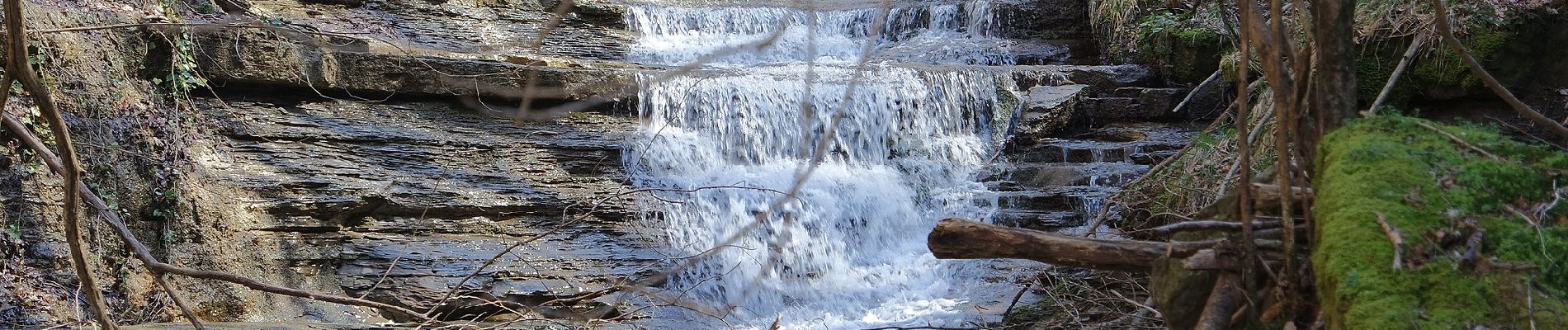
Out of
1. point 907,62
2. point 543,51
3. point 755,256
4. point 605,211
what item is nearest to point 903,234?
point 755,256

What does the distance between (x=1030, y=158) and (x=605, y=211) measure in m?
3.46

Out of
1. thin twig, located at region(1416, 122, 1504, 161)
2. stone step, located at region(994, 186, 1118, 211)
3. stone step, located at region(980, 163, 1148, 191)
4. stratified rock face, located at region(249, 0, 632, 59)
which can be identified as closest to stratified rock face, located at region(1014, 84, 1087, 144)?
stone step, located at region(980, 163, 1148, 191)

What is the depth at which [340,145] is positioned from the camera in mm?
7570

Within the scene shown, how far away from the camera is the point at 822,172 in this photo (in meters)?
8.70

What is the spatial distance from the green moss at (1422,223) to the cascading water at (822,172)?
3228 millimetres

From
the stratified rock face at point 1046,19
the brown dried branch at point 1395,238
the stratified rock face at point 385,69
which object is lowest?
the stratified rock face at point 385,69

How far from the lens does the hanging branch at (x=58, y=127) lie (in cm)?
249

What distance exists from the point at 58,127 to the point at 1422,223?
3.44 meters

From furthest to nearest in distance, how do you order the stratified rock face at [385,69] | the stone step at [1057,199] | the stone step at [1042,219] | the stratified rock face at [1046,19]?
the stratified rock face at [1046,19]
the stratified rock face at [385,69]
the stone step at [1057,199]
the stone step at [1042,219]

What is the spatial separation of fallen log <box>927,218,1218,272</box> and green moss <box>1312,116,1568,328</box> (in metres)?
0.55

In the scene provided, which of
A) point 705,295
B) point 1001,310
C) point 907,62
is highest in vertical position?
point 907,62

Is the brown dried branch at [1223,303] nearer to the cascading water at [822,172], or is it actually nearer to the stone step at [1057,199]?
the cascading water at [822,172]

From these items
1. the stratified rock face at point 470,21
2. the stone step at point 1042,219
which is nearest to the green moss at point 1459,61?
the stone step at point 1042,219

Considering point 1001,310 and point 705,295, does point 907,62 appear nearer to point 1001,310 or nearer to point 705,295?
point 705,295
